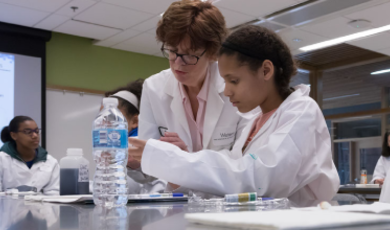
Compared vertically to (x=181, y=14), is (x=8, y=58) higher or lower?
higher

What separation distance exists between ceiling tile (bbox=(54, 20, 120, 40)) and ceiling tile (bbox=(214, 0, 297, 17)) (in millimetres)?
1523

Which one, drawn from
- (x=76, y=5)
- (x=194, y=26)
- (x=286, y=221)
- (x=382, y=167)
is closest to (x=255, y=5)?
(x=76, y=5)

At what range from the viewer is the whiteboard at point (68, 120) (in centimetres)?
554

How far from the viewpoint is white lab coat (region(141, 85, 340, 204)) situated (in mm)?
1096

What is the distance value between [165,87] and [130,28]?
3.67 meters

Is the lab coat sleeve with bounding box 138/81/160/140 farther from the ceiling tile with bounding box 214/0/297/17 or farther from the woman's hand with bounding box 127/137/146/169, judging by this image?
the ceiling tile with bounding box 214/0/297/17

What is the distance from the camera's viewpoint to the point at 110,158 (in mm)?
1090

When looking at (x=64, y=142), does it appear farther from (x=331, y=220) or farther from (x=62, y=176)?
(x=331, y=220)

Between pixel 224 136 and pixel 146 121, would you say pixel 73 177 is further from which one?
pixel 224 136

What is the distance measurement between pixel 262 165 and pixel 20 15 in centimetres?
439

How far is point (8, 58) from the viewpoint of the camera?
523 cm

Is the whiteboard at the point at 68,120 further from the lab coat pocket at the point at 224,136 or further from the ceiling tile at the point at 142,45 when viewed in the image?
the lab coat pocket at the point at 224,136

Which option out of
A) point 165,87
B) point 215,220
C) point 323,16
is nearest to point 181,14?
point 165,87

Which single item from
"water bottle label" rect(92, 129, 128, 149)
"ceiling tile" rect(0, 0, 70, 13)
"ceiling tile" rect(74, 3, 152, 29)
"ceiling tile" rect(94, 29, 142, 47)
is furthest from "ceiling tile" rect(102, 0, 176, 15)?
"water bottle label" rect(92, 129, 128, 149)
